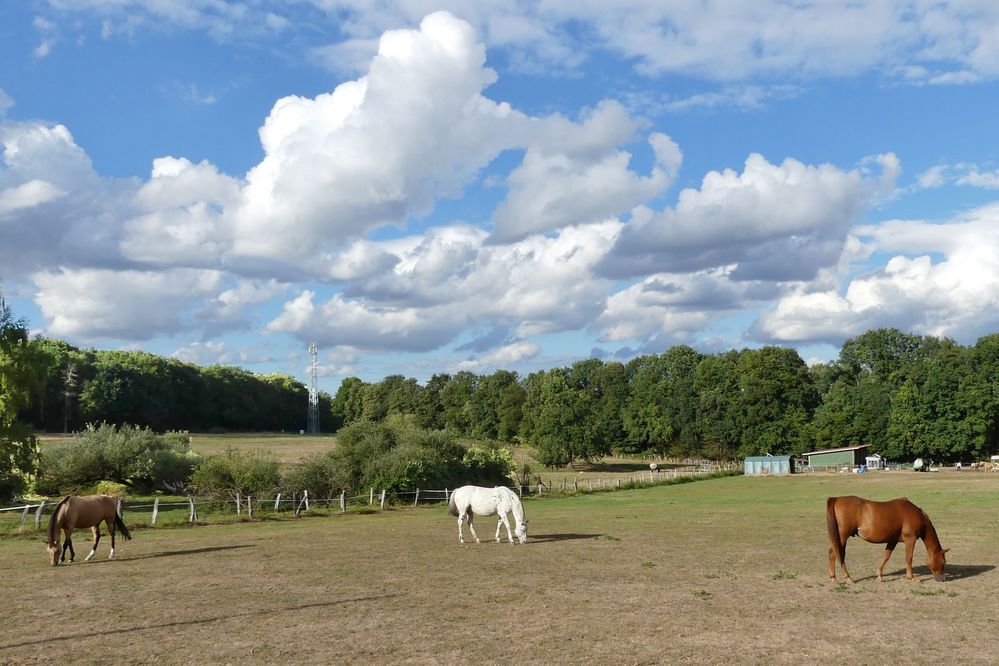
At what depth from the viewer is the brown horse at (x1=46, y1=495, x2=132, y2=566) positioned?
62.8 ft

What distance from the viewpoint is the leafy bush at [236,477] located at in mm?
42406

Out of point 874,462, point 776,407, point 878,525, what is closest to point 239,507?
point 878,525

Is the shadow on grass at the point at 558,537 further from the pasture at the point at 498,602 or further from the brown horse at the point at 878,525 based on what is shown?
the brown horse at the point at 878,525

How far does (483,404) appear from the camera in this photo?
14062 centimetres

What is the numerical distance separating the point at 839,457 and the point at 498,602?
86.7 meters

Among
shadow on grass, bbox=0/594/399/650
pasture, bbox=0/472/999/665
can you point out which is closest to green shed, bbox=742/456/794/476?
pasture, bbox=0/472/999/665

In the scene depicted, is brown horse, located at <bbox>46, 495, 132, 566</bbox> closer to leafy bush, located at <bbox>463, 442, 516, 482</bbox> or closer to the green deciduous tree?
the green deciduous tree

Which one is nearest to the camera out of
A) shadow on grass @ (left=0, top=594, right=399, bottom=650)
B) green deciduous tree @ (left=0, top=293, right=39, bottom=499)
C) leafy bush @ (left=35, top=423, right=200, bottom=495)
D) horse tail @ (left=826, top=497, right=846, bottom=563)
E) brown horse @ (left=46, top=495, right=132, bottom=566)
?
shadow on grass @ (left=0, top=594, right=399, bottom=650)

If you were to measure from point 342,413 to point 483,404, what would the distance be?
3872cm

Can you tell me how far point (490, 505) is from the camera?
22.6 metres

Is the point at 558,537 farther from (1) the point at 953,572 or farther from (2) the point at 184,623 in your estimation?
(2) the point at 184,623

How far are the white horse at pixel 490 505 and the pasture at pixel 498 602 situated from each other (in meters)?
0.73

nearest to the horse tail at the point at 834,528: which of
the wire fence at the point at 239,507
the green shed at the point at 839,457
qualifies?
the wire fence at the point at 239,507

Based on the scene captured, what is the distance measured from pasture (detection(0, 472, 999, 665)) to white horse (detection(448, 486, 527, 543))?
2.40ft
